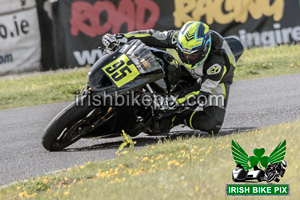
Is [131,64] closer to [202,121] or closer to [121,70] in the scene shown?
[121,70]

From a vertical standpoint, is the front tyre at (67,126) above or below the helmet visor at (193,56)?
below

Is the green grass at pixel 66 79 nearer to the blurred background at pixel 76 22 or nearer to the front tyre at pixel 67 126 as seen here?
the blurred background at pixel 76 22

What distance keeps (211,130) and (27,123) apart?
3080mm

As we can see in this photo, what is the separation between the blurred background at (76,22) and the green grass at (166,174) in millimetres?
7478

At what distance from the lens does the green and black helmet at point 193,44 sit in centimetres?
677

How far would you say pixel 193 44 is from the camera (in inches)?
266

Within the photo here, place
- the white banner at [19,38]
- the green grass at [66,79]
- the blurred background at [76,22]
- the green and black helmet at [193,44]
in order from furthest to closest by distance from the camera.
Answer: the blurred background at [76,22], the white banner at [19,38], the green grass at [66,79], the green and black helmet at [193,44]

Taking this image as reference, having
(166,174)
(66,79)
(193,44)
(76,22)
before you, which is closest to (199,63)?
(193,44)

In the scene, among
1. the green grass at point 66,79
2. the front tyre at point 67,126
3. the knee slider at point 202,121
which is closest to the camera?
the front tyre at point 67,126

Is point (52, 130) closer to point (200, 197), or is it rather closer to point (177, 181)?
point (177, 181)

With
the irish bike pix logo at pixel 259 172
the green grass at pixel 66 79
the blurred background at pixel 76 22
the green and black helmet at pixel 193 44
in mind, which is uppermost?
the green and black helmet at pixel 193 44

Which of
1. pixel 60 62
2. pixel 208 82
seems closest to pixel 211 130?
pixel 208 82

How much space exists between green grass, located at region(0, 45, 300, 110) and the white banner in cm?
31

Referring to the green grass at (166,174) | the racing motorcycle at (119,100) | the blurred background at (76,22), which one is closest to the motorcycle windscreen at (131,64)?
the racing motorcycle at (119,100)
